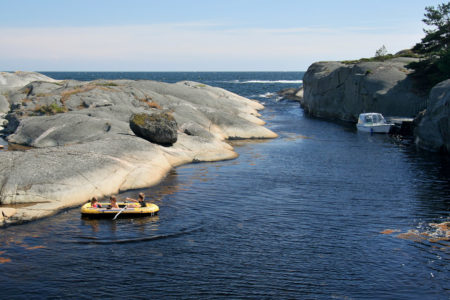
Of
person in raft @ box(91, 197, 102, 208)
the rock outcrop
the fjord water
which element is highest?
the rock outcrop

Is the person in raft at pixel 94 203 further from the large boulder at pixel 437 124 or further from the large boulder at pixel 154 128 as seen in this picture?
the large boulder at pixel 437 124

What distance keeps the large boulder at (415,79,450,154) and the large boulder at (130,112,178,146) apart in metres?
26.4

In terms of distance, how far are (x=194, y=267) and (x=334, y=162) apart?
88.8 ft

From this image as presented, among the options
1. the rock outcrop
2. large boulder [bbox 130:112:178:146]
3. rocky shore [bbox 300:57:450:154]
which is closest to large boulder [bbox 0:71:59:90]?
large boulder [bbox 130:112:178:146]

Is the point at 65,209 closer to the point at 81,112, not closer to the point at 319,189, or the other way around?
the point at 319,189

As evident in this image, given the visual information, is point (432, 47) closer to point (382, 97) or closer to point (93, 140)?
point (382, 97)

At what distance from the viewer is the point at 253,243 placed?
934 inches

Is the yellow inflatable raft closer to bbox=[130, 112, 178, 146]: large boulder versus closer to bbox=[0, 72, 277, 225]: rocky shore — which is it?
bbox=[0, 72, 277, 225]: rocky shore

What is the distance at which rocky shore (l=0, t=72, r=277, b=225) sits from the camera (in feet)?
96.2

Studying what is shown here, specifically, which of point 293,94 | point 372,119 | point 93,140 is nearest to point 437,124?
point 372,119

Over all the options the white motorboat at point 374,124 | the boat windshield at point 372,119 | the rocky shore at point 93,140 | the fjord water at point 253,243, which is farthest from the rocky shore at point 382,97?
the rocky shore at point 93,140

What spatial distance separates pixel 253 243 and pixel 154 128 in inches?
836

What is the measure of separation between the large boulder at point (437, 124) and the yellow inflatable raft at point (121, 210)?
3157cm

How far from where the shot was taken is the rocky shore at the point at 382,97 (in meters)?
49.2
